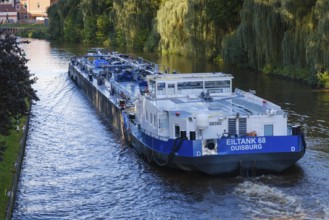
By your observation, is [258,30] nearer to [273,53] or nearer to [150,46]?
[273,53]

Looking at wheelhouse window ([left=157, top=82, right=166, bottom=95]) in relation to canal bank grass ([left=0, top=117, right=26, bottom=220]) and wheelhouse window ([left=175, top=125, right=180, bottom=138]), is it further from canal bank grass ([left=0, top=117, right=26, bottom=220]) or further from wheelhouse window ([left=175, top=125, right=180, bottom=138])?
canal bank grass ([left=0, top=117, right=26, bottom=220])

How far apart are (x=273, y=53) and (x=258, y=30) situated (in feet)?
7.85

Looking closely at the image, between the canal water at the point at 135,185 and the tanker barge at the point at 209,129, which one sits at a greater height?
the tanker barge at the point at 209,129

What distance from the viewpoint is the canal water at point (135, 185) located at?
2195cm

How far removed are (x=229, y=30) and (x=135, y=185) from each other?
1899 inches

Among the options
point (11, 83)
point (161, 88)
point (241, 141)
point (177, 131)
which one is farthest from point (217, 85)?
point (11, 83)

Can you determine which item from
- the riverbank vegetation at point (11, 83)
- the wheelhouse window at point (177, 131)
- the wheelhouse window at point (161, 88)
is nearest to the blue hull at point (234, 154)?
the wheelhouse window at point (177, 131)

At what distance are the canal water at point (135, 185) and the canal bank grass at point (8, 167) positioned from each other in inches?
29.8

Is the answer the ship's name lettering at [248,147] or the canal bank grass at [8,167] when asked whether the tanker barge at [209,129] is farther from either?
the canal bank grass at [8,167]

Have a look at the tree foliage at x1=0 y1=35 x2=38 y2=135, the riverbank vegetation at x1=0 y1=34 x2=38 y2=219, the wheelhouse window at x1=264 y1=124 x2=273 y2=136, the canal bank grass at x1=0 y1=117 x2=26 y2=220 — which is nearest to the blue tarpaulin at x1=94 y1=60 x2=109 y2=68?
the canal bank grass at x1=0 y1=117 x2=26 y2=220

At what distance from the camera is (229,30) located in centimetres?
7131

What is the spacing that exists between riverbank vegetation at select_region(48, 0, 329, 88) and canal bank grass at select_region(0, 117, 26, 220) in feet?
78.4

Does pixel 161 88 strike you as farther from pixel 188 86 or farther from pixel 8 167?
pixel 8 167

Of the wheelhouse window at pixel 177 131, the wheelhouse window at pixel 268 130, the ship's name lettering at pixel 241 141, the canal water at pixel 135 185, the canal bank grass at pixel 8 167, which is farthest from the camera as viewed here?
the wheelhouse window at pixel 177 131
